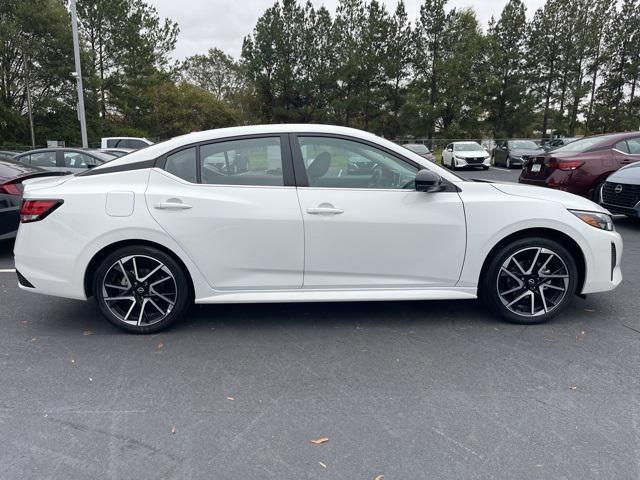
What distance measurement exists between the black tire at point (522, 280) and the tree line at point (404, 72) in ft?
130

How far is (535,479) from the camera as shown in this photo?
7.43ft

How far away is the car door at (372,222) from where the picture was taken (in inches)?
150

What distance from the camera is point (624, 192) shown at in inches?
302

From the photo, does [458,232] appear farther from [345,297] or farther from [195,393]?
[195,393]

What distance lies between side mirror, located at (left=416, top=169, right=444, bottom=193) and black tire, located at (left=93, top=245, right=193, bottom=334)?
6.43ft

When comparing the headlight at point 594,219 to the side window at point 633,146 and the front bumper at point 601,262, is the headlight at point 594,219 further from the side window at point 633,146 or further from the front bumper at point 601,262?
the side window at point 633,146

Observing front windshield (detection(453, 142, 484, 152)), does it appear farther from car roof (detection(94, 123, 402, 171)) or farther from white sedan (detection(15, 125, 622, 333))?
car roof (detection(94, 123, 402, 171))

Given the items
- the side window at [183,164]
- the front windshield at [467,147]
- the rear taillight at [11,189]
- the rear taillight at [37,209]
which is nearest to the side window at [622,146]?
the side window at [183,164]

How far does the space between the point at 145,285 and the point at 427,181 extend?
2.33m

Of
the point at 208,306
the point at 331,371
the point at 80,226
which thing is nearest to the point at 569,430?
the point at 331,371

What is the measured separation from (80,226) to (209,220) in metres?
0.98

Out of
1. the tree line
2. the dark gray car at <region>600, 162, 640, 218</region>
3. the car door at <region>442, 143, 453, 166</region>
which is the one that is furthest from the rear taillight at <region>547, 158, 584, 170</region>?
the tree line

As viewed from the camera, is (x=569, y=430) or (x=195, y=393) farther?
(x=195, y=393)

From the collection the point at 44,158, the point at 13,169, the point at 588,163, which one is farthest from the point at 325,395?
the point at 44,158
